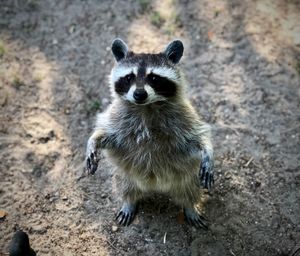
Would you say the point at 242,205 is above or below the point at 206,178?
below

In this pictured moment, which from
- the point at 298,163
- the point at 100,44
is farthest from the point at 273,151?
the point at 100,44

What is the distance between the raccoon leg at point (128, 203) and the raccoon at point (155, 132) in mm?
76

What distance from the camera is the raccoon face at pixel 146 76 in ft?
9.97

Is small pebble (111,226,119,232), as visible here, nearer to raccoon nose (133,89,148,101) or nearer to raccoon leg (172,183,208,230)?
raccoon leg (172,183,208,230)

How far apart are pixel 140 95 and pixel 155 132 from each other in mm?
395

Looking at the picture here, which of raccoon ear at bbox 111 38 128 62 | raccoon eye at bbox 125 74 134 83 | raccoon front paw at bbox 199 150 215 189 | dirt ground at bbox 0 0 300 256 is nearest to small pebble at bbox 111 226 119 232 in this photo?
dirt ground at bbox 0 0 300 256

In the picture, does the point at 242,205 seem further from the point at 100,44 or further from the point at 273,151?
the point at 100,44

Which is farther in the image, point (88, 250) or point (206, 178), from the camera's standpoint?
point (88, 250)

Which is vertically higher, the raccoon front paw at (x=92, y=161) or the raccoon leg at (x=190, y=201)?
the raccoon front paw at (x=92, y=161)

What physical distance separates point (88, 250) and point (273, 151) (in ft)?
5.95

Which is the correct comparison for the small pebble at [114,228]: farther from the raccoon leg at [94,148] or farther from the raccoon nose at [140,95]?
the raccoon nose at [140,95]

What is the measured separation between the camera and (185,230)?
351 centimetres

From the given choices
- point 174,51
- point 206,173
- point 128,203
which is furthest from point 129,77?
point 128,203

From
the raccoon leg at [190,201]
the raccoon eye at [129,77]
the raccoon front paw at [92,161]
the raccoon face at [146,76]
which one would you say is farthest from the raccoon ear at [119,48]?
the raccoon leg at [190,201]
